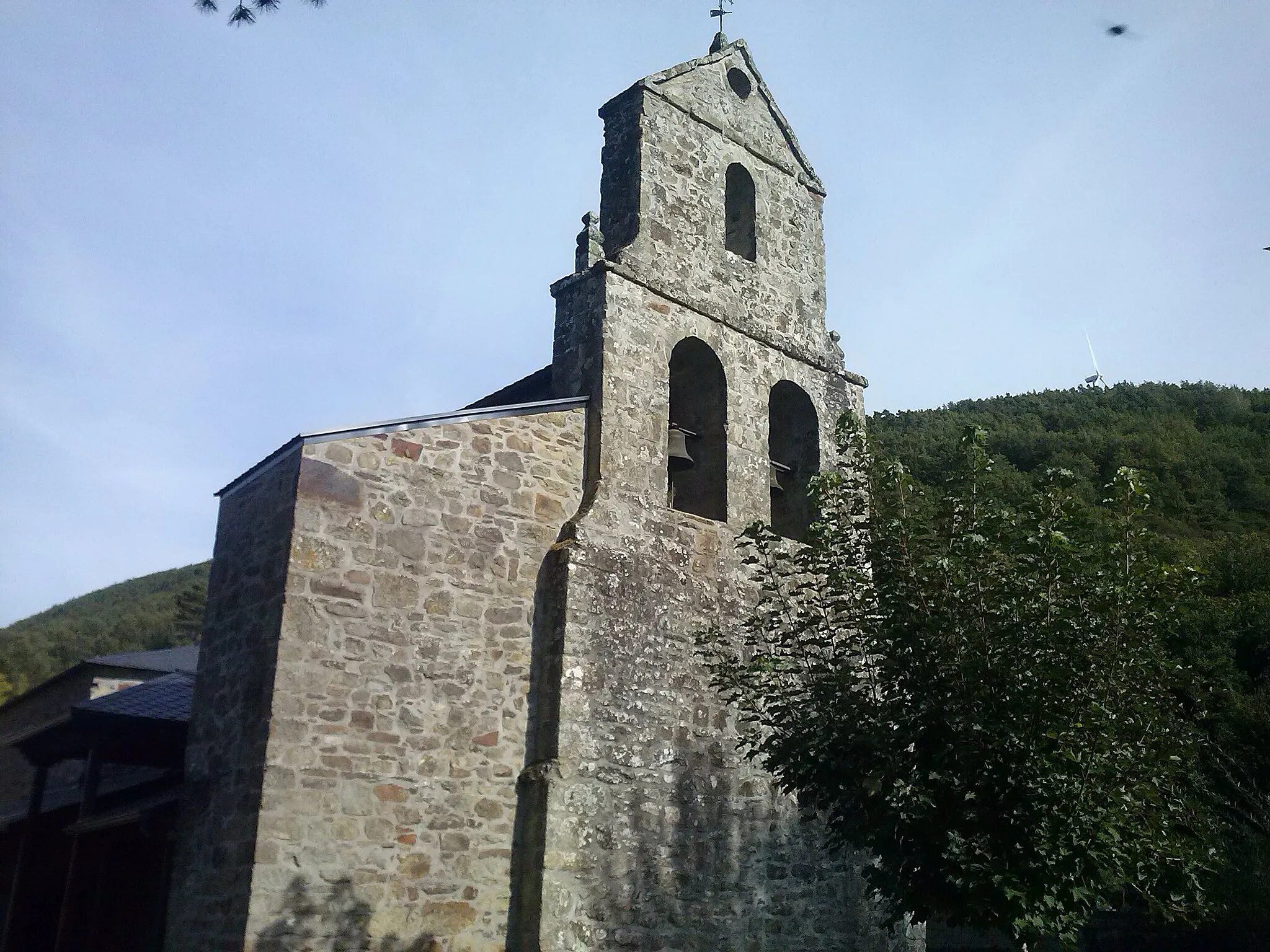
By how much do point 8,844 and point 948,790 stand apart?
11388 millimetres

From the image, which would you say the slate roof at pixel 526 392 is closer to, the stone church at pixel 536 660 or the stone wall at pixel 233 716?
the stone church at pixel 536 660

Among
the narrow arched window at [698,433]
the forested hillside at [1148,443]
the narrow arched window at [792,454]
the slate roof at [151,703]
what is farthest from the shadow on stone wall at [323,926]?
the forested hillside at [1148,443]

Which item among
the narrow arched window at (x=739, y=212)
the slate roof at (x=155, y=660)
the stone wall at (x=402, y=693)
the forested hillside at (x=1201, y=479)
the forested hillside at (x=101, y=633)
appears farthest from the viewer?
the forested hillside at (x=101, y=633)

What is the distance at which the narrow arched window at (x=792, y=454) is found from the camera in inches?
468

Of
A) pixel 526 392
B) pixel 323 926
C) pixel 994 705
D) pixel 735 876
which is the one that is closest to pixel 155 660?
pixel 526 392

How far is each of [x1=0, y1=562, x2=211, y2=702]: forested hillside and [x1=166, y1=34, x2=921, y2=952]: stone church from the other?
96.7ft

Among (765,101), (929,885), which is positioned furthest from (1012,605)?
(765,101)

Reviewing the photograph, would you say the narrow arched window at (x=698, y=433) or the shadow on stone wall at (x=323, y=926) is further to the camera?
the narrow arched window at (x=698, y=433)

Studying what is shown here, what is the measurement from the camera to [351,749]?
26.7 ft

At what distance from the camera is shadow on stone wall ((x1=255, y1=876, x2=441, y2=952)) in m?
7.52

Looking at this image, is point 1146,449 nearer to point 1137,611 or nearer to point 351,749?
point 1137,611

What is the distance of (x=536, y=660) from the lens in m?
9.25

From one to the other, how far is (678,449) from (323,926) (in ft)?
17.4

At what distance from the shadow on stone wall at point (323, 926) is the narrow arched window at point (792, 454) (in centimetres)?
579
